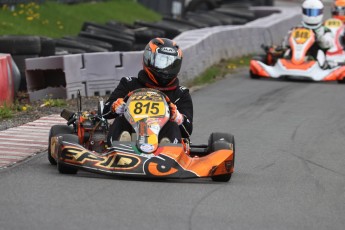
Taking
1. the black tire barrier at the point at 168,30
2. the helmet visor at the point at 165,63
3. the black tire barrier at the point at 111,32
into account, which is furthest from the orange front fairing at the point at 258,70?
the helmet visor at the point at 165,63

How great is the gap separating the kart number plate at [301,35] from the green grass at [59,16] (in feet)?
14.0

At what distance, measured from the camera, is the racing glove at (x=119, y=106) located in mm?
8047

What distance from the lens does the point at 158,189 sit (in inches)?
285

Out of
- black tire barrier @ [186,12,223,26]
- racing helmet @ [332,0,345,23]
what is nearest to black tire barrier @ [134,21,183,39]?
black tire barrier @ [186,12,223,26]

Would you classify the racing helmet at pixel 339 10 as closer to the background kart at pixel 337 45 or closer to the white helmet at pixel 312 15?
the background kart at pixel 337 45

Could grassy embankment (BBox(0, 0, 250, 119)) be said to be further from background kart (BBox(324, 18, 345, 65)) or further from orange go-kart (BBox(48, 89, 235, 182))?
orange go-kart (BBox(48, 89, 235, 182))

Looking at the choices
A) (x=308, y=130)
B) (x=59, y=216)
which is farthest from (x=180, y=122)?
(x=308, y=130)

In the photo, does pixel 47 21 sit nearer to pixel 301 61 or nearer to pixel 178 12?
pixel 301 61

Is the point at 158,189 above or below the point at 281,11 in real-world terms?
above

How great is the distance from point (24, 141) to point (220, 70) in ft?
26.2

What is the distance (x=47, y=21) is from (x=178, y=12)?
7.62m

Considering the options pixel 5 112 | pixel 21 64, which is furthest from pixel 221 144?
pixel 21 64

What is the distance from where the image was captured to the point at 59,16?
64.7 ft

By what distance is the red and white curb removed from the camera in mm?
8578
